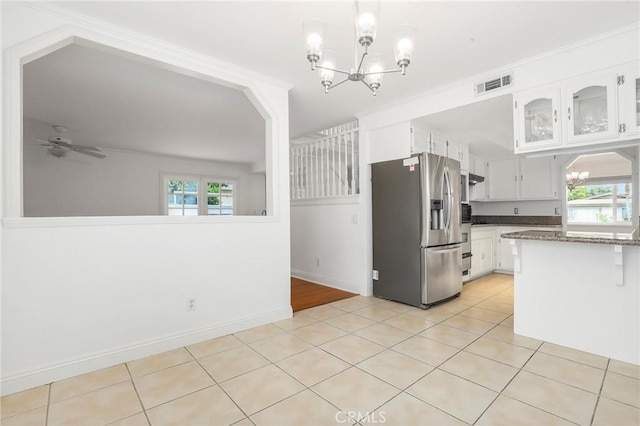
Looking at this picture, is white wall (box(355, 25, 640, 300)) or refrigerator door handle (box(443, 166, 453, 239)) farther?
refrigerator door handle (box(443, 166, 453, 239))

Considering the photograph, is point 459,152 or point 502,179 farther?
point 502,179

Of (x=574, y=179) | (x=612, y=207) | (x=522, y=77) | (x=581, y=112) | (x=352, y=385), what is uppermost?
(x=522, y=77)

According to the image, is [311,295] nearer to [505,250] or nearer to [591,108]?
[591,108]

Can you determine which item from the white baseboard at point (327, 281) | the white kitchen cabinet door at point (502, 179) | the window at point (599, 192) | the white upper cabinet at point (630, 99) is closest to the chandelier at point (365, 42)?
the white upper cabinet at point (630, 99)

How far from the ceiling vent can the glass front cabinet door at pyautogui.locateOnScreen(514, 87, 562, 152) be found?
0.60 feet

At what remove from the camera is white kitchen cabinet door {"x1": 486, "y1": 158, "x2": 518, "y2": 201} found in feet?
18.7

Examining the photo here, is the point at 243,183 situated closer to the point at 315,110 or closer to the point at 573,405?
the point at 315,110

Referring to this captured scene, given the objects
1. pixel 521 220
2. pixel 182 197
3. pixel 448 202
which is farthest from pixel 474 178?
pixel 182 197

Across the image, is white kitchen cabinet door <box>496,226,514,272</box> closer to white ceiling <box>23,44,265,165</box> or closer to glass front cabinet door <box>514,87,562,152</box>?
glass front cabinet door <box>514,87,562,152</box>

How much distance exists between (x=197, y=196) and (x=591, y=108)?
287 inches

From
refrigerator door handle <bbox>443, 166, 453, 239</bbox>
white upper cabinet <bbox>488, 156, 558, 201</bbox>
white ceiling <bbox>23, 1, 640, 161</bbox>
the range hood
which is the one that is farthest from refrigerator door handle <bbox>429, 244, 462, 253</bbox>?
white upper cabinet <bbox>488, 156, 558, 201</bbox>

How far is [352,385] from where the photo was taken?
6.40 feet

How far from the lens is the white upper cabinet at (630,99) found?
7.41 ft

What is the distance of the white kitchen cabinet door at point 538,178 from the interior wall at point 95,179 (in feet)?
21.9
